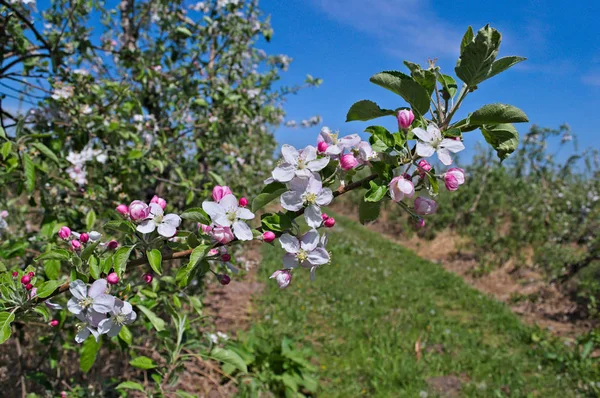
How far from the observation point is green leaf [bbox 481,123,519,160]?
93 cm

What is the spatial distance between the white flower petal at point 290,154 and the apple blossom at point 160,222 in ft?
0.88

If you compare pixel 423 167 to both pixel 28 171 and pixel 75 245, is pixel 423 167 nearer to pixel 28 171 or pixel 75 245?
pixel 75 245

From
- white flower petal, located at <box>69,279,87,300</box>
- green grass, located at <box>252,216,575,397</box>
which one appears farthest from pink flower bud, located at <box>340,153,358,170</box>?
green grass, located at <box>252,216,575,397</box>

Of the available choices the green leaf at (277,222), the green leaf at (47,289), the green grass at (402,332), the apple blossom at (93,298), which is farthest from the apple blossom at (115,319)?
the green grass at (402,332)

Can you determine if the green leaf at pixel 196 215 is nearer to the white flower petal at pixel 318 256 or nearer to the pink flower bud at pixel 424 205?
the white flower petal at pixel 318 256

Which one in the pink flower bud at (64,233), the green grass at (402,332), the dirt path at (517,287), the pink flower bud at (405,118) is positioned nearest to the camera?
the pink flower bud at (405,118)

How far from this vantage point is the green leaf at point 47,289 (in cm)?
93

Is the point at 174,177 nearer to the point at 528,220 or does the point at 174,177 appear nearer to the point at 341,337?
the point at 341,337

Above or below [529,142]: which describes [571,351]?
below

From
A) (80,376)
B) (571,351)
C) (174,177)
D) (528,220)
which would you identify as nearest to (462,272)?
(528,220)

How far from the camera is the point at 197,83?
2934mm

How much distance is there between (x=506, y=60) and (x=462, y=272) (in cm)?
719

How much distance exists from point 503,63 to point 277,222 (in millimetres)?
581

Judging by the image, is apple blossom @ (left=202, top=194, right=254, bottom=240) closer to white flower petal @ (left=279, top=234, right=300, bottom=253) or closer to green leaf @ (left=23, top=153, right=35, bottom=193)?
white flower petal @ (left=279, top=234, right=300, bottom=253)
